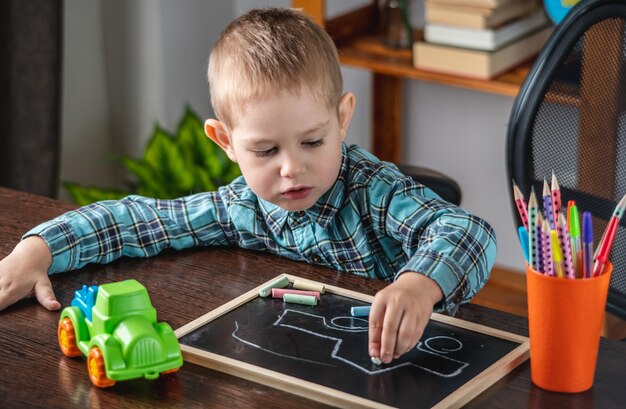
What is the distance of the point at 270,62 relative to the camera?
129 cm

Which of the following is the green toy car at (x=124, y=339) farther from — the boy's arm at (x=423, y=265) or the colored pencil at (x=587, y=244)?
the colored pencil at (x=587, y=244)

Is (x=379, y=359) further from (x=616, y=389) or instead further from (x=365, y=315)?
(x=616, y=389)

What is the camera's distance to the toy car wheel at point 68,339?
1122 mm

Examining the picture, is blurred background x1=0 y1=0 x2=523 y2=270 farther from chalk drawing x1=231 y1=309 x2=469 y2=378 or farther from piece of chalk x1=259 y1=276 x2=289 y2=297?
chalk drawing x1=231 y1=309 x2=469 y2=378

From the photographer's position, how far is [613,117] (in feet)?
4.97

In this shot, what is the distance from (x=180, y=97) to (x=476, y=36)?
1.02m

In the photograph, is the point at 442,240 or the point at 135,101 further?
the point at 135,101

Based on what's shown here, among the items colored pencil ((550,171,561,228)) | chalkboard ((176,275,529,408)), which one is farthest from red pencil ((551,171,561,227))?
chalkboard ((176,275,529,408))

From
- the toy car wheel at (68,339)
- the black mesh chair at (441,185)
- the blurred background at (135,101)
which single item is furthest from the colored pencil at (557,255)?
the blurred background at (135,101)

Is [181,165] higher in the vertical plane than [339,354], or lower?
lower

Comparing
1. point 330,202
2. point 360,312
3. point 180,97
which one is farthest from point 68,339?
point 180,97

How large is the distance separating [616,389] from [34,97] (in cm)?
206

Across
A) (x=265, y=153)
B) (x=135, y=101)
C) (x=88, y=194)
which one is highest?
(x=265, y=153)

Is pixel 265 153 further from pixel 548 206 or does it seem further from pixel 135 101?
pixel 135 101
